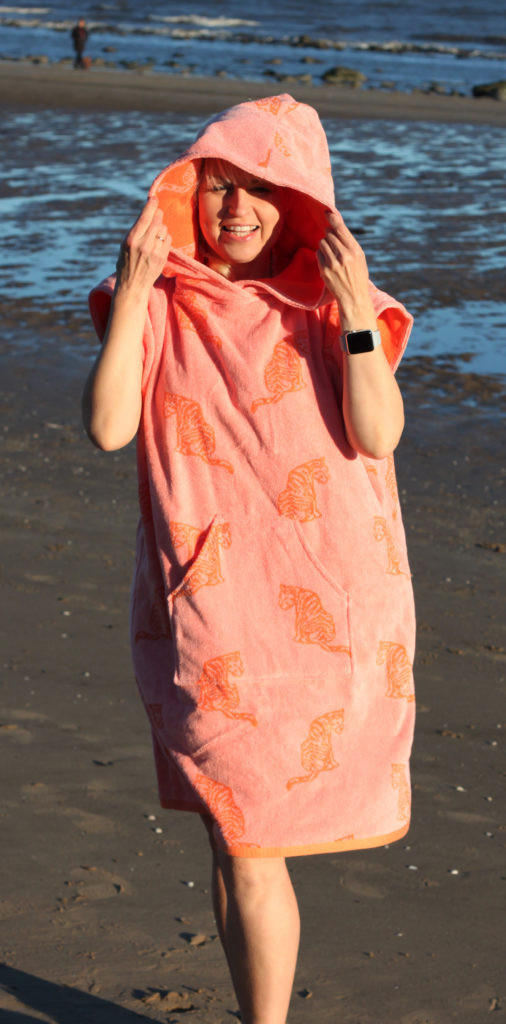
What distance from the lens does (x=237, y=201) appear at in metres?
2.61

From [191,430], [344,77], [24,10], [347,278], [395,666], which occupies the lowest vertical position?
[344,77]

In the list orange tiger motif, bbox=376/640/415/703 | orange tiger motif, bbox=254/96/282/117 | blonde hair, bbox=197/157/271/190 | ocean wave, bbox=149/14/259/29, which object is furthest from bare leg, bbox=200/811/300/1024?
ocean wave, bbox=149/14/259/29

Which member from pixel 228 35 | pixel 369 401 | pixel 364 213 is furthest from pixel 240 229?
pixel 228 35

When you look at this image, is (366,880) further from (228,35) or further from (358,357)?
(228,35)

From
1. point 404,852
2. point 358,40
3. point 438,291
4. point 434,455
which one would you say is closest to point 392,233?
point 438,291

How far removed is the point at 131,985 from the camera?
10.3 feet

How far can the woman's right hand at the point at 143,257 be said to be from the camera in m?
2.51

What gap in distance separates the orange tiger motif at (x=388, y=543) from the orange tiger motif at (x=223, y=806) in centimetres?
55

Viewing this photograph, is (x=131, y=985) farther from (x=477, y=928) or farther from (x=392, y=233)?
(x=392, y=233)

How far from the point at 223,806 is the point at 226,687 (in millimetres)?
237

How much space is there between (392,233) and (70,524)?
29.4 ft

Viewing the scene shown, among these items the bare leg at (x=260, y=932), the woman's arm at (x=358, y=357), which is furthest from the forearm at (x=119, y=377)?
the bare leg at (x=260, y=932)

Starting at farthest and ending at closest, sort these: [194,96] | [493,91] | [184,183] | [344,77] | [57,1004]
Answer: [344,77] < [493,91] < [194,96] < [57,1004] < [184,183]

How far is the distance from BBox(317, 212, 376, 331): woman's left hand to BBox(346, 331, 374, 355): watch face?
0.01 meters
